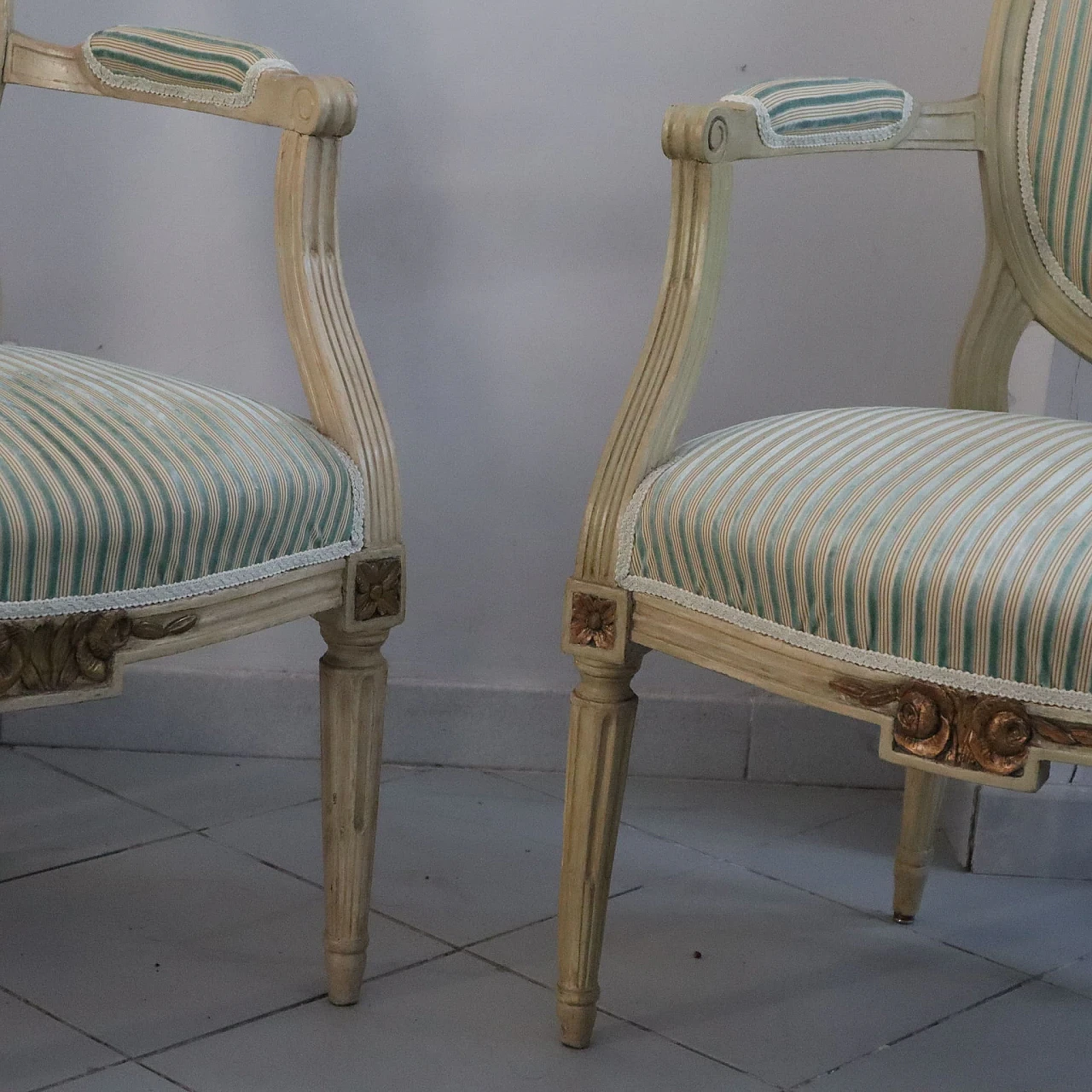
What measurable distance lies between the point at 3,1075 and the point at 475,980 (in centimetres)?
39

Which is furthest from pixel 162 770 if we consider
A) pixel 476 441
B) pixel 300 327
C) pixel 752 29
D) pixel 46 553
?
pixel 752 29

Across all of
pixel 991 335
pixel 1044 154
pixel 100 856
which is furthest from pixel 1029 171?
pixel 100 856

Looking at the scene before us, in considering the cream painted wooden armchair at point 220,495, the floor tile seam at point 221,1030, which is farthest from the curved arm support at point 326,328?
the floor tile seam at point 221,1030

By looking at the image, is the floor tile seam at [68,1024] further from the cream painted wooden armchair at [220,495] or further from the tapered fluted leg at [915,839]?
the tapered fluted leg at [915,839]

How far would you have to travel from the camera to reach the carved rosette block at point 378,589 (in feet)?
3.92

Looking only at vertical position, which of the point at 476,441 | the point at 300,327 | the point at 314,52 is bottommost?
the point at 476,441

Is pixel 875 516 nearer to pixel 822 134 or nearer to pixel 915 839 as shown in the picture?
pixel 822 134

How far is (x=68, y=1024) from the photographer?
1279 millimetres

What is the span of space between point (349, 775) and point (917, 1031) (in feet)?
1.74

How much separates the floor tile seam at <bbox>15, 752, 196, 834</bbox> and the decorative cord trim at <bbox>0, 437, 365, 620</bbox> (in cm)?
62

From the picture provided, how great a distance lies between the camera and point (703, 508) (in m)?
1.05

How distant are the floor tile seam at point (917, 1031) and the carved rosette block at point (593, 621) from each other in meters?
0.40

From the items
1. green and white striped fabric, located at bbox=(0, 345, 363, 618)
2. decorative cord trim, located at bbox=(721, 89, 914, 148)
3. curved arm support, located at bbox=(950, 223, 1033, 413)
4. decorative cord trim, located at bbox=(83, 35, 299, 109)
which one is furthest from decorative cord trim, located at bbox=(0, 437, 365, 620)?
curved arm support, located at bbox=(950, 223, 1033, 413)

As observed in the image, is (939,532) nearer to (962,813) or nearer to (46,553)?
(46,553)
